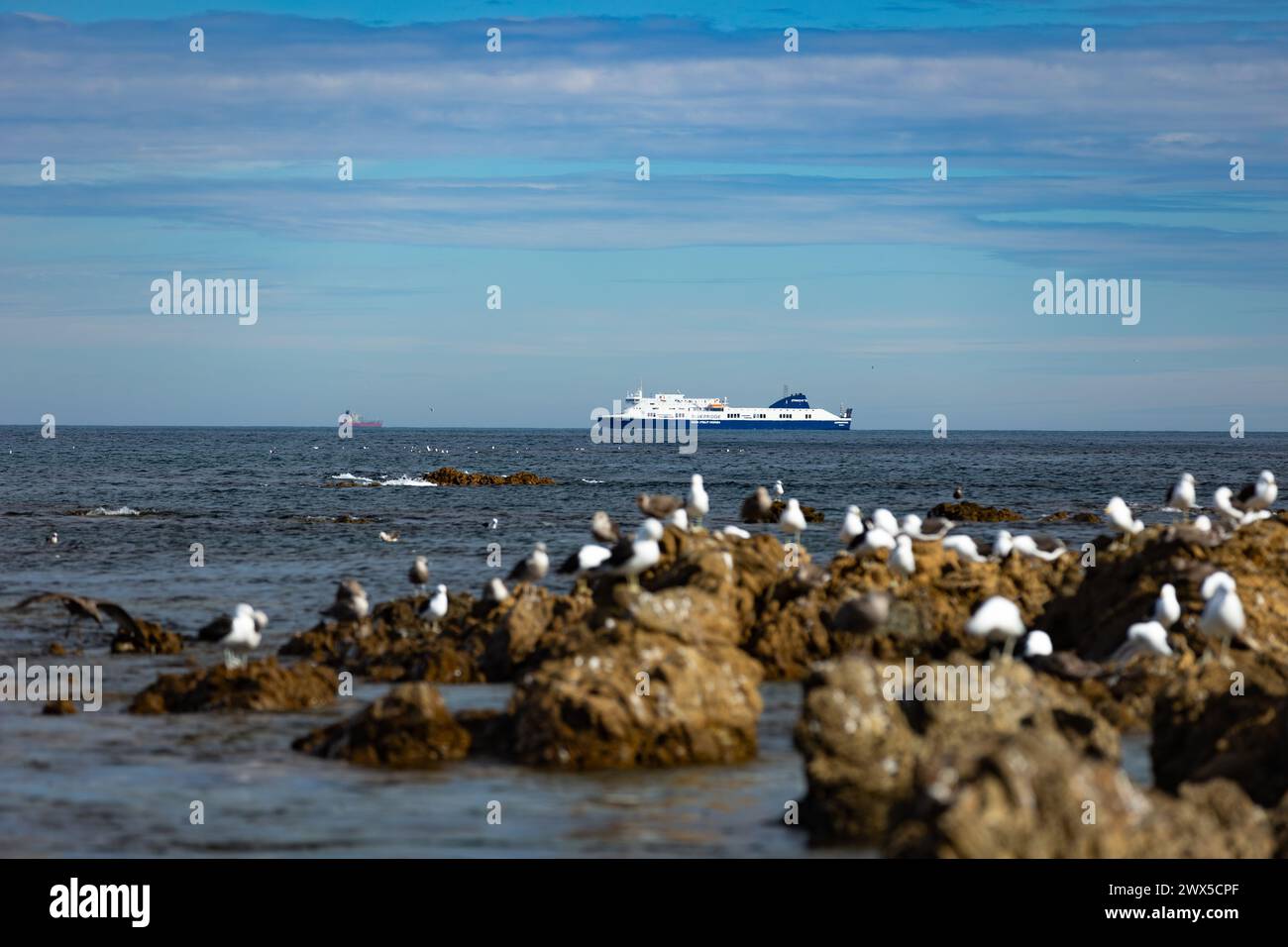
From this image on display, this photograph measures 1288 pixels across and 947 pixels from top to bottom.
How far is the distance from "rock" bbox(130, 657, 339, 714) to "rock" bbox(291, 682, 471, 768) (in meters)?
2.41

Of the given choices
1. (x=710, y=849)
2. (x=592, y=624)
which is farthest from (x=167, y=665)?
(x=710, y=849)

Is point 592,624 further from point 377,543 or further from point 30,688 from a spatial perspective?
point 377,543

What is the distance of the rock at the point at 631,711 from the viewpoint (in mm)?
11719

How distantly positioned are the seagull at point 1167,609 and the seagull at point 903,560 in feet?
11.1

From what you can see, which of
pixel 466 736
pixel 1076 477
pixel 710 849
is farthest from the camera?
pixel 1076 477

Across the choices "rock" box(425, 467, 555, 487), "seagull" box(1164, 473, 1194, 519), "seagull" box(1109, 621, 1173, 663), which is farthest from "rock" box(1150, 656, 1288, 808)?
"rock" box(425, 467, 555, 487)

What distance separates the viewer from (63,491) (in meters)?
58.6

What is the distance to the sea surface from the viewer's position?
32.9 feet

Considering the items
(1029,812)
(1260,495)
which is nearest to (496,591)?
(1260,495)

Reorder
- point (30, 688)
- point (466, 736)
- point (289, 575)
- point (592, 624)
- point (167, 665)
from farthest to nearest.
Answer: point (289, 575) < point (167, 665) < point (30, 688) < point (592, 624) < point (466, 736)

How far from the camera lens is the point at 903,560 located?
56.3 feet

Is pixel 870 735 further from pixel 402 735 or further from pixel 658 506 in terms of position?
pixel 658 506

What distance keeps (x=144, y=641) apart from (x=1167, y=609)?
1208 cm

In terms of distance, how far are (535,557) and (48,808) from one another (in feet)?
27.8
